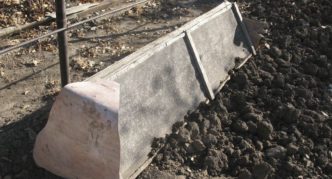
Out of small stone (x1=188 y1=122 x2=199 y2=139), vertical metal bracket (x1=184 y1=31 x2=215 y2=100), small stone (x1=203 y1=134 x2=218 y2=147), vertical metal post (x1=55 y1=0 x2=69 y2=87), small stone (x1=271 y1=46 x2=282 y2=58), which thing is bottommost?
small stone (x1=203 y1=134 x2=218 y2=147)

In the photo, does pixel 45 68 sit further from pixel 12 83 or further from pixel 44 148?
pixel 44 148

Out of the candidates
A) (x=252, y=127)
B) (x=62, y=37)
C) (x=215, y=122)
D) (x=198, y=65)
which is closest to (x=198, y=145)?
(x=215, y=122)

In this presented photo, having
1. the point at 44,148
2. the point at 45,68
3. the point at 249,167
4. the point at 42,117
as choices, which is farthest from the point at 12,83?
the point at 249,167

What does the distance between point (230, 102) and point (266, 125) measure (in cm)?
58

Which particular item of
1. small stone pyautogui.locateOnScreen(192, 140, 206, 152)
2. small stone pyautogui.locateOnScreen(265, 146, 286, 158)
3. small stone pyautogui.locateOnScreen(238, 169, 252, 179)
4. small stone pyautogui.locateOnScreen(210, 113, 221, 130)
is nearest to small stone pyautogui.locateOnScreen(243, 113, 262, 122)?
small stone pyautogui.locateOnScreen(210, 113, 221, 130)

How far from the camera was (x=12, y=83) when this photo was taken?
566cm

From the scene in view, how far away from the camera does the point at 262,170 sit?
4.41 metres

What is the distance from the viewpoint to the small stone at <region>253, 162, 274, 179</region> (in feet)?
14.4

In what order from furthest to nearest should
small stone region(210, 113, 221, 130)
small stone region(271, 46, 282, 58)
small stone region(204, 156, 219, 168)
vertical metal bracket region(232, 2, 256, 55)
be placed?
vertical metal bracket region(232, 2, 256, 55)
small stone region(271, 46, 282, 58)
small stone region(210, 113, 221, 130)
small stone region(204, 156, 219, 168)

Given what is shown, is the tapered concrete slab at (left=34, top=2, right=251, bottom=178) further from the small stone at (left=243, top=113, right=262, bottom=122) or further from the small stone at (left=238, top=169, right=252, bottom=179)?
the small stone at (left=238, top=169, right=252, bottom=179)

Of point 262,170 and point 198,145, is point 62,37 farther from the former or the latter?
point 262,170

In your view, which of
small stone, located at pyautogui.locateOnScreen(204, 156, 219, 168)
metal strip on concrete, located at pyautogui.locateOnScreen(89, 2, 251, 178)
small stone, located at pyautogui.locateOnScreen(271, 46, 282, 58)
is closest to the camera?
metal strip on concrete, located at pyautogui.locateOnScreen(89, 2, 251, 178)

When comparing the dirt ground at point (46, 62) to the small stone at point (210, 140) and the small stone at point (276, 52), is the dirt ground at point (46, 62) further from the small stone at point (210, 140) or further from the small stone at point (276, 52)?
the small stone at point (276, 52)

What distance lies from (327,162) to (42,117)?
2696 mm
